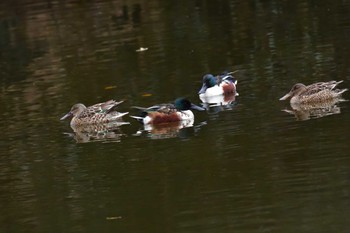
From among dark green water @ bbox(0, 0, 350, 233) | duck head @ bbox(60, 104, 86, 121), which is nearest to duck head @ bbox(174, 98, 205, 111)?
dark green water @ bbox(0, 0, 350, 233)

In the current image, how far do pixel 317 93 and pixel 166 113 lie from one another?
2935mm

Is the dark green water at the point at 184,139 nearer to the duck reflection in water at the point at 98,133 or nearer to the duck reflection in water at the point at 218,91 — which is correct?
the duck reflection in water at the point at 98,133

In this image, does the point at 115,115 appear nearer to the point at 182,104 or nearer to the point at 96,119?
the point at 96,119

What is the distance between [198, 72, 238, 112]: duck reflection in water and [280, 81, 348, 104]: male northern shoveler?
1.79 m

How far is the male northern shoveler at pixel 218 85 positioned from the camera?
69.9 ft

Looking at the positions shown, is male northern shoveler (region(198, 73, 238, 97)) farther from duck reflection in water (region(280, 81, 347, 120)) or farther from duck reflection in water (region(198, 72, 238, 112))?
duck reflection in water (region(280, 81, 347, 120))

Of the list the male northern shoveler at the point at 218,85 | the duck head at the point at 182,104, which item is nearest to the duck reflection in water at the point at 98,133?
the duck head at the point at 182,104

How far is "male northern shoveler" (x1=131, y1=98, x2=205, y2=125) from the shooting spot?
1881 cm

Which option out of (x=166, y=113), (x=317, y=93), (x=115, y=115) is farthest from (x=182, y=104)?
(x=317, y=93)

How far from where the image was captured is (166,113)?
746 inches


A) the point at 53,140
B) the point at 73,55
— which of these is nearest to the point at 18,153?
the point at 53,140

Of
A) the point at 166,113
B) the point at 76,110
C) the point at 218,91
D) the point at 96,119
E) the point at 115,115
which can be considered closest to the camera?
the point at 166,113

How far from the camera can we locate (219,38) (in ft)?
97.2

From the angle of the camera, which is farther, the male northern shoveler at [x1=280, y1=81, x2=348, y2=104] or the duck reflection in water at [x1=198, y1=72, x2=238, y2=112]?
the duck reflection in water at [x1=198, y1=72, x2=238, y2=112]
